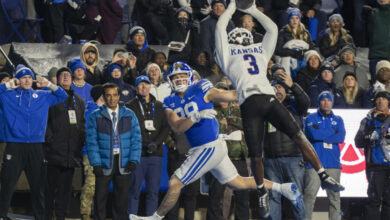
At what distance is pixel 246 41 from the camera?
1045 cm

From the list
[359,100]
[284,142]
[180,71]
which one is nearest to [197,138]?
[180,71]

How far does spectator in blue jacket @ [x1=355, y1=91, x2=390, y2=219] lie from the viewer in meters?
12.8

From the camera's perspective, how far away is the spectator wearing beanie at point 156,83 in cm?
1359

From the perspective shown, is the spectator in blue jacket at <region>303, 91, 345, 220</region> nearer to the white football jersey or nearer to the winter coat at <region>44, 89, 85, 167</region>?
the white football jersey

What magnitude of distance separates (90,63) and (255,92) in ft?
15.0

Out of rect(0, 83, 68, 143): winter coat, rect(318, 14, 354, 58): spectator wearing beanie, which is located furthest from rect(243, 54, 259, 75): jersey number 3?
rect(318, 14, 354, 58): spectator wearing beanie

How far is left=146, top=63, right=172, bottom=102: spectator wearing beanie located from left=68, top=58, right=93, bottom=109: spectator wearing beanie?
110cm

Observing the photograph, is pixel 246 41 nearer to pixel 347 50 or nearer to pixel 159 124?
pixel 159 124

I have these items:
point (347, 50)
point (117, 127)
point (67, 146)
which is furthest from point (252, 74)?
point (347, 50)

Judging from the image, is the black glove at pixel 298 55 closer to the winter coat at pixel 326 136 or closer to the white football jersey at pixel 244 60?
the winter coat at pixel 326 136

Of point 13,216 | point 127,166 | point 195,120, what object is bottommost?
point 13,216

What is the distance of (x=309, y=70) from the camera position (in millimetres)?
14562

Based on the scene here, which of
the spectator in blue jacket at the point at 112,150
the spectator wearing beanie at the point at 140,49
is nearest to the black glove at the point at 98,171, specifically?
the spectator in blue jacket at the point at 112,150

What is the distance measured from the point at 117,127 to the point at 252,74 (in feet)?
8.81
